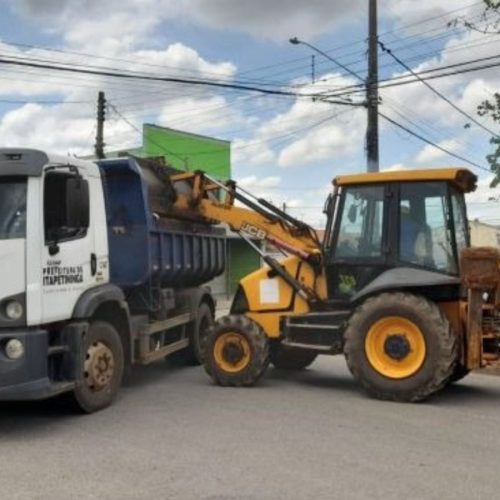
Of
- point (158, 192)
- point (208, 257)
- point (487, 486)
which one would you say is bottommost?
point (487, 486)

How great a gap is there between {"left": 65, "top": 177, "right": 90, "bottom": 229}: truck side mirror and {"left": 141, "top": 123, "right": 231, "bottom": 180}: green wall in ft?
67.9

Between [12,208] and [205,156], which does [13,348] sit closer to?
[12,208]

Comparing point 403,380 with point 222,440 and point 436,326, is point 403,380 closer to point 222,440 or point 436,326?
point 436,326

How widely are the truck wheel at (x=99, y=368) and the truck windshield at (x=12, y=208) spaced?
137 centimetres

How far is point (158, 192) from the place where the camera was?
34.1 ft

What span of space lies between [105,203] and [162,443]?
10.9 feet

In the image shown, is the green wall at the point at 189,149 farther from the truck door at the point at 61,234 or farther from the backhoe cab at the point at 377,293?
the truck door at the point at 61,234

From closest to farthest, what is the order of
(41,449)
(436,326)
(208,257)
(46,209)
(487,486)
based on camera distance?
(487,486)
(41,449)
(46,209)
(436,326)
(208,257)

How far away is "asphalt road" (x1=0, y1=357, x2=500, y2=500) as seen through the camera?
5.63m

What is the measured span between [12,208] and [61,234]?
54 centimetres

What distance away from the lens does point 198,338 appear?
12016 mm

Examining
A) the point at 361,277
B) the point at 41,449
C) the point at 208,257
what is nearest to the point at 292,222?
the point at 361,277

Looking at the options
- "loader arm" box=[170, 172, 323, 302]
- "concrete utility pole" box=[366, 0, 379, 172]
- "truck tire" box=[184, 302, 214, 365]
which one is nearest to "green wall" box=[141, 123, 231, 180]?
"concrete utility pole" box=[366, 0, 379, 172]

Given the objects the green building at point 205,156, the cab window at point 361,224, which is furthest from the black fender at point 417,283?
the green building at point 205,156
